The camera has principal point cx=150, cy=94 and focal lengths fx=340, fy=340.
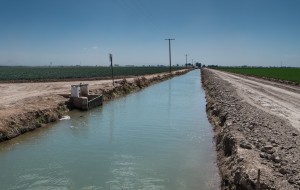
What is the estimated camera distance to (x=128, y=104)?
91.5ft

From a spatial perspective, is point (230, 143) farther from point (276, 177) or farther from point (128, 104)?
point (128, 104)

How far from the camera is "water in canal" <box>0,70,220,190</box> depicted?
9.57 m

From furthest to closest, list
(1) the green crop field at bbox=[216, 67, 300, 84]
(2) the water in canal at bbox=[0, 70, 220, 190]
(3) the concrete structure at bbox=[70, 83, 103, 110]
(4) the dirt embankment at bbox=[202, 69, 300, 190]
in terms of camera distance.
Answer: (1) the green crop field at bbox=[216, 67, 300, 84], (3) the concrete structure at bbox=[70, 83, 103, 110], (2) the water in canal at bbox=[0, 70, 220, 190], (4) the dirt embankment at bbox=[202, 69, 300, 190]

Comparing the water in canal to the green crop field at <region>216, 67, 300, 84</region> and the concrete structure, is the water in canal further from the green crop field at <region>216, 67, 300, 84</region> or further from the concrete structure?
the green crop field at <region>216, 67, 300, 84</region>

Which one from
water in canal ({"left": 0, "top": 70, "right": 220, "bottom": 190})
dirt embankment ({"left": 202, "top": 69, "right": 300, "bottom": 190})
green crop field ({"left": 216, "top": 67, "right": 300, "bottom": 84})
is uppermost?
green crop field ({"left": 216, "top": 67, "right": 300, "bottom": 84})

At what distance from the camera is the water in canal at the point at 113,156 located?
957 centimetres

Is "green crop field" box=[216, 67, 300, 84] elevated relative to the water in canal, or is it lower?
elevated

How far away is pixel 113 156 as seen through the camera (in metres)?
12.2

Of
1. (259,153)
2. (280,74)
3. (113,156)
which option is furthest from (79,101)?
(280,74)

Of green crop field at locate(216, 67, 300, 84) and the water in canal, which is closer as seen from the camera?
the water in canal

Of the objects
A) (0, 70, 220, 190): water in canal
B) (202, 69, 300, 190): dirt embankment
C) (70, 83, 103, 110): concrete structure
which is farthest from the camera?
(70, 83, 103, 110): concrete structure

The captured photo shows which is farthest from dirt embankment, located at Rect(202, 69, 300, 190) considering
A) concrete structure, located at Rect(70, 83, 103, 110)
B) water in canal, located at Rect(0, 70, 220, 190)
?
concrete structure, located at Rect(70, 83, 103, 110)

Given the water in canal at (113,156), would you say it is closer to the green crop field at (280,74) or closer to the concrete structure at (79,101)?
the concrete structure at (79,101)

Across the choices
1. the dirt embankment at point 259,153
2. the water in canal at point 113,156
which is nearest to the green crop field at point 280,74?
the water in canal at point 113,156
